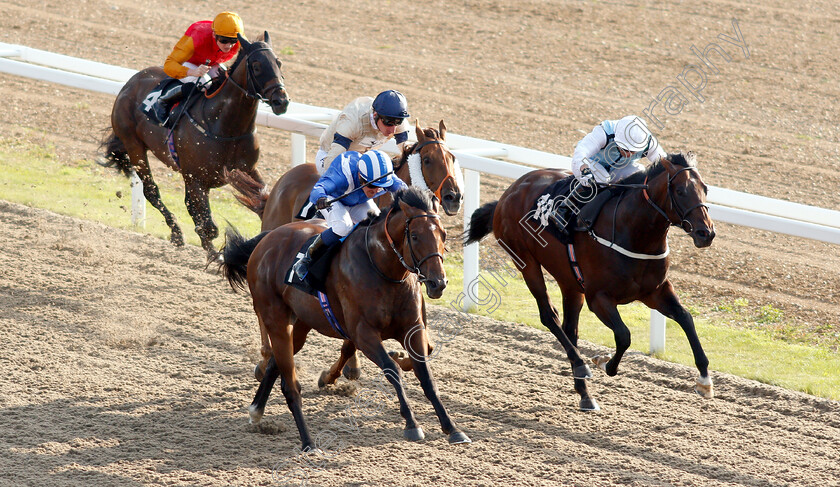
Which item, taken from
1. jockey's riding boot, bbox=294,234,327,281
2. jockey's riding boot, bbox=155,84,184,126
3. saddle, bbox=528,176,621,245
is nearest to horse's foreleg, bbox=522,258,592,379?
saddle, bbox=528,176,621,245

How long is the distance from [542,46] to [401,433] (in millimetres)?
10631

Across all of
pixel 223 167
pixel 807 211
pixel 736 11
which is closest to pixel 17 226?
pixel 223 167

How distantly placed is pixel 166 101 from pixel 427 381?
4141 mm

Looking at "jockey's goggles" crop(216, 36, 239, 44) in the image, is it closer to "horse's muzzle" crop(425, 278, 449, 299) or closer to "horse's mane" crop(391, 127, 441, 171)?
"horse's mane" crop(391, 127, 441, 171)

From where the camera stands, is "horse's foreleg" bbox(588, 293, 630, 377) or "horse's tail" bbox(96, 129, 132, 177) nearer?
"horse's foreleg" bbox(588, 293, 630, 377)

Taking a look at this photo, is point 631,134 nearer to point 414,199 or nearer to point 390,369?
point 414,199

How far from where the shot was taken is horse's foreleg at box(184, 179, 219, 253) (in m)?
7.79

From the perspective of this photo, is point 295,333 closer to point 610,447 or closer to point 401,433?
point 401,433

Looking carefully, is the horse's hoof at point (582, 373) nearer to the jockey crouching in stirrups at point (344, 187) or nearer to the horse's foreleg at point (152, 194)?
the jockey crouching in stirrups at point (344, 187)

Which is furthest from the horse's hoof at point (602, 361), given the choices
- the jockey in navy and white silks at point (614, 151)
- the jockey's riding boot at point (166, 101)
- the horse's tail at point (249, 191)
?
the jockey's riding boot at point (166, 101)

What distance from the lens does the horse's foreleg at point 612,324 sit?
5613 mm

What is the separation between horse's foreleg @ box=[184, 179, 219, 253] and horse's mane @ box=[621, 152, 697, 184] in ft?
11.2

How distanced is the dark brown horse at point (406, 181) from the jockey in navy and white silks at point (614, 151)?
2.47 feet

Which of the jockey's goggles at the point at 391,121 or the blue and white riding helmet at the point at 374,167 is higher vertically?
the jockey's goggles at the point at 391,121
